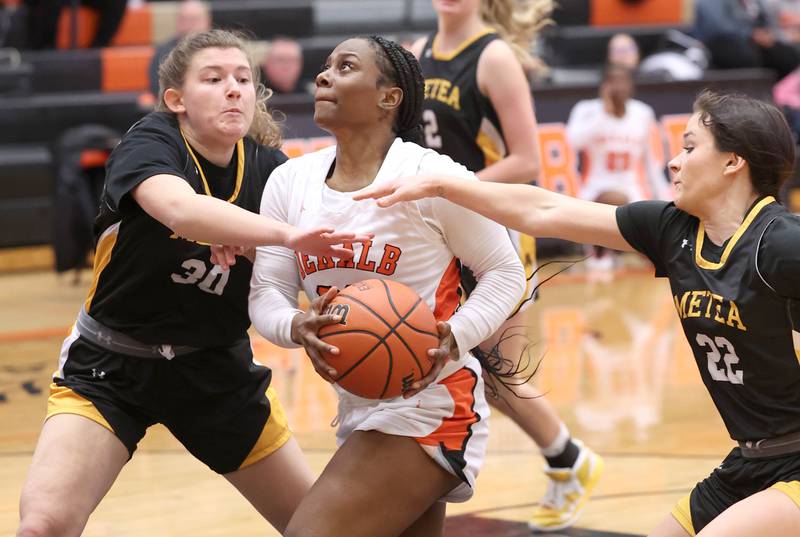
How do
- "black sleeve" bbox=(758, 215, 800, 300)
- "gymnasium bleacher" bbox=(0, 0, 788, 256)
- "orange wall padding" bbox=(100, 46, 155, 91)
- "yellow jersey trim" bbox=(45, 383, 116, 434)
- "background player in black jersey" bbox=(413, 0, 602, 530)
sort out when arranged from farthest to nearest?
"orange wall padding" bbox=(100, 46, 155, 91)
"gymnasium bleacher" bbox=(0, 0, 788, 256)
"background player in black jersey" bbox=(413, 0, 602, 530)
"yellow jersey trim" bbox=(45, 383, 116, 434)
"black sleeve" bbox=(758, 215, 800, 300)

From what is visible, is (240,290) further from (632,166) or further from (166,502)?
(632,166)

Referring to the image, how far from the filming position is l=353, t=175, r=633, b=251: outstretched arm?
343 centimetres

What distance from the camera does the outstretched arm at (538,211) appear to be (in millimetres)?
3434

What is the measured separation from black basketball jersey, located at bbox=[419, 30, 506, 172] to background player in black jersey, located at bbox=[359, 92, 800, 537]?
1.56 meters

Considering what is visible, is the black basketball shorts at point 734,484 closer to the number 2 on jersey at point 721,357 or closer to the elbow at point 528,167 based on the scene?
the number 2 on jersey at point 721,357

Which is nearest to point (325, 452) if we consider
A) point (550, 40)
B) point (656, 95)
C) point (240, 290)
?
point (240, 290)

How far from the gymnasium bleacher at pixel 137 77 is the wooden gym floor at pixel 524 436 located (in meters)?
1.39

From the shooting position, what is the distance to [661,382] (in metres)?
7.35

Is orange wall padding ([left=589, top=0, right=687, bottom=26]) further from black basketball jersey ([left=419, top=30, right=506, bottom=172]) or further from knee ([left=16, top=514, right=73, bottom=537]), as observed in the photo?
knee ([left=16, top=514, right=73, bottom=537])

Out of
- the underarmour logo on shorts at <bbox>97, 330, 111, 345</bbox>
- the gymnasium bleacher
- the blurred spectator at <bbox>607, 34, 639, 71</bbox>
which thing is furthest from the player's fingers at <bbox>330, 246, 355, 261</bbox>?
the blurred spectator at <bbox>607, 34, 639, 71</bbox>

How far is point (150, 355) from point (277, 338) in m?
0.53

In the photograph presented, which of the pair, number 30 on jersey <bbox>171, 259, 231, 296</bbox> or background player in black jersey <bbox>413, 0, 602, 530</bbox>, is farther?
background player in black jersey <bbox>413, 0, 602, 530</bbox>

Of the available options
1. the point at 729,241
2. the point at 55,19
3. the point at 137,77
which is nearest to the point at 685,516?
the point at 729,241

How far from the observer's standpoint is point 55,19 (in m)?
12.0
